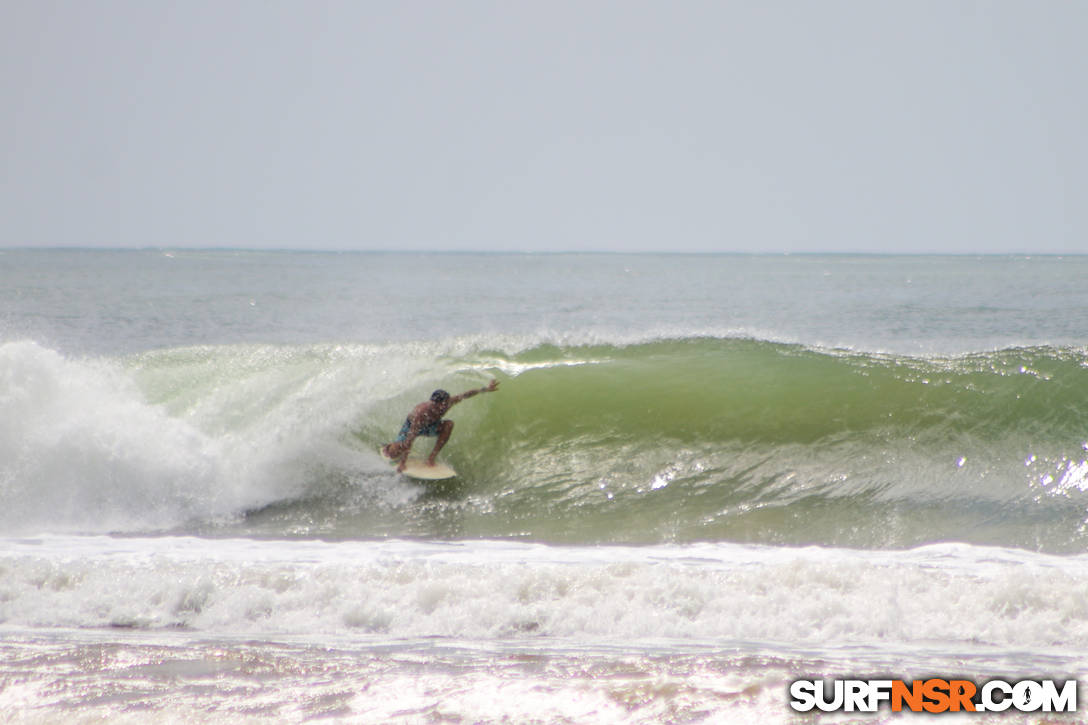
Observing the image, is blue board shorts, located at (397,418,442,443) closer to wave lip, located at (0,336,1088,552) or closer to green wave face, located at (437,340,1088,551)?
wave lip, located at (0,336,1088,552)

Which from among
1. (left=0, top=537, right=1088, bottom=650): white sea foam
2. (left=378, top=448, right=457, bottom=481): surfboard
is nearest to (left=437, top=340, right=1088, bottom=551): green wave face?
(left=378, top=448, right=457, bottom=481): surfboard

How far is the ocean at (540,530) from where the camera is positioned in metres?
4.67

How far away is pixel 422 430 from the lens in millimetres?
9375

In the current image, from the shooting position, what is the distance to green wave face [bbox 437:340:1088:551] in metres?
8.04

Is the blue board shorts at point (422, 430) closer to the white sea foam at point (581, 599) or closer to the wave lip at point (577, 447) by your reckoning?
the wave lip at point (577, 447)

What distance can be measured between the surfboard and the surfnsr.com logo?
513 centimetres

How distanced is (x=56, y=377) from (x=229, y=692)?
20.8ft

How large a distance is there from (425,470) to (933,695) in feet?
18.5

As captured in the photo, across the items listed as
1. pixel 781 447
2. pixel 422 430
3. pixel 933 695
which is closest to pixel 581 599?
pixel 933 695

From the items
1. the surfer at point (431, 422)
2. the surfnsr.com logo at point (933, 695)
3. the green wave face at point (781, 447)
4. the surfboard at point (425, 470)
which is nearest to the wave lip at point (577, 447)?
the green wave face at point (781, 447)

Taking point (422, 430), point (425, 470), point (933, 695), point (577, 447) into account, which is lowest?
point (933, 695)

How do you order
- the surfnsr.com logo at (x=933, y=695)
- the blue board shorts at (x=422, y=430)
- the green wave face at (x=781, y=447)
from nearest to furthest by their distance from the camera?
the surfnsr.com logo at (x=933, y=695) < the green wave face at (x=781, y=447) < the blue board shorts at (x=422, y=430)

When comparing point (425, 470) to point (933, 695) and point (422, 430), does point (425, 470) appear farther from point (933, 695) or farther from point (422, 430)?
point (933, 695)

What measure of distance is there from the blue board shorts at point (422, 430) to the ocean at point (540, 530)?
5.6 inches
